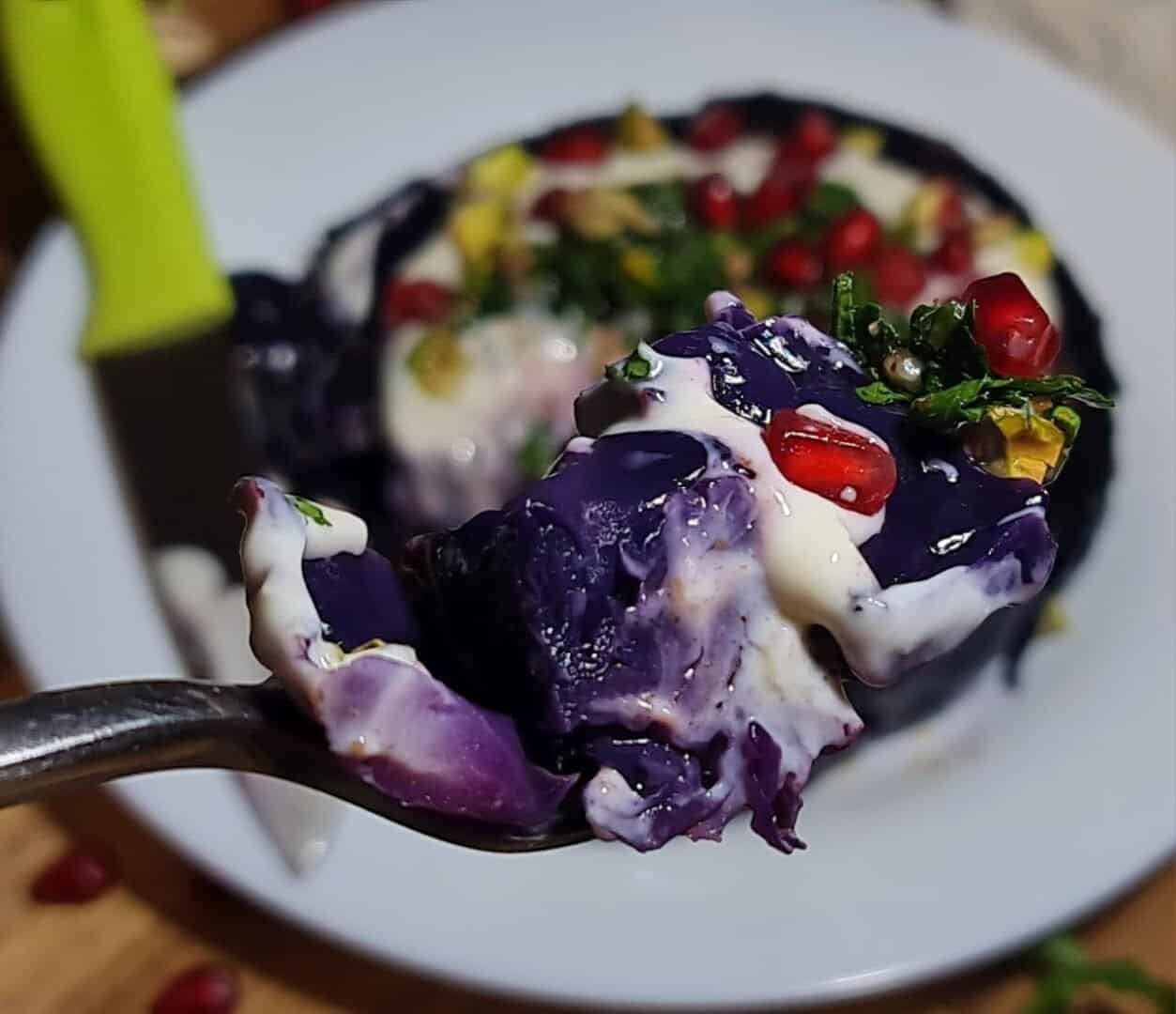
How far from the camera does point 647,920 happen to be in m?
1.08

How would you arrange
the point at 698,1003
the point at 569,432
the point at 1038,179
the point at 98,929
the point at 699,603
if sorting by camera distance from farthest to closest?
1. the point at 1038,179
2. the point at 569,432
3. the point at 98,929
4. the point at 698,1003
5. the point at 699,603

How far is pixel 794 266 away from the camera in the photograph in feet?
4.47

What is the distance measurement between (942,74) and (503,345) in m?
0.49

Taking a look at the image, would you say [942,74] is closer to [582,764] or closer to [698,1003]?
[698,1003]

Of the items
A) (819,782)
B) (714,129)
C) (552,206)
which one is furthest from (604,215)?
(819,782)

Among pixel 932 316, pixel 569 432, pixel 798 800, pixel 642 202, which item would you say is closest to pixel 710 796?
pixel 798 800

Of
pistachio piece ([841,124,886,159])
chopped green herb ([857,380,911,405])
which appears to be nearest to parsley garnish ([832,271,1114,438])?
chopped green herb ([857,380,911,405])

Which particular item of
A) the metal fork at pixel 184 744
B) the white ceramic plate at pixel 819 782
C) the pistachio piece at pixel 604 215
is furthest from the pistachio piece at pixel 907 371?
the pistachio piece at pixel 604 215

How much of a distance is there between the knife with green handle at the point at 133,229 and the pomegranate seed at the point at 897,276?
552mm

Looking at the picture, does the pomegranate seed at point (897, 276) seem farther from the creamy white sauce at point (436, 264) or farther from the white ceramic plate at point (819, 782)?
the creamy white sauce at point (436, 264)

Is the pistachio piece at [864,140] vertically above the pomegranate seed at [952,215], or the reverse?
the pistachio piece at [864,140]

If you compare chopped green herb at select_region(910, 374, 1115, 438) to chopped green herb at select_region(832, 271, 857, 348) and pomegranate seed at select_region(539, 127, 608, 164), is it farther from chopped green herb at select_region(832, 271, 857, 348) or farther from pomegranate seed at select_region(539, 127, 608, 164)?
pomegranate seed at select_region(539, 127, 608, 164)

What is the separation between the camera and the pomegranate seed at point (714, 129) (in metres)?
1.48

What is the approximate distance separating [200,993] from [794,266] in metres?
0.75
